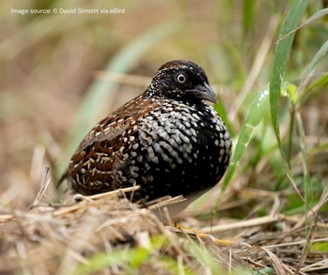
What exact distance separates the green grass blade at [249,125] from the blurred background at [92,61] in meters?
1.42

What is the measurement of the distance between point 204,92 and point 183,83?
0.44ft

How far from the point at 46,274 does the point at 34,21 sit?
206 inches

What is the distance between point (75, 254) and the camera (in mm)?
Result: 3205

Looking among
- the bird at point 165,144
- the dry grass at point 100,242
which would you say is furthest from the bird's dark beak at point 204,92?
the dry grass at point 100,242

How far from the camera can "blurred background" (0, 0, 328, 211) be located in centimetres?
605

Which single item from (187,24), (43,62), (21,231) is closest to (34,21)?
(43,62)

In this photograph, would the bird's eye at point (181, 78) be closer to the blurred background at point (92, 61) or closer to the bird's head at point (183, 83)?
the bird's head at point (183, 83)

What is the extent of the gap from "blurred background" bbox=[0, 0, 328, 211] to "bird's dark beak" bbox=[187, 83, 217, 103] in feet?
4.41

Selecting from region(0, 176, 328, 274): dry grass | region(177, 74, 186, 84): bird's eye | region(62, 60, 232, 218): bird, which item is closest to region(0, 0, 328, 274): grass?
region(0, 176, 328, 274): dry grass

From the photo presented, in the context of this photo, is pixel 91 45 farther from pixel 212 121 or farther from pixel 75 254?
pixel 75 254

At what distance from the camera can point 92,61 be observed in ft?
27.8

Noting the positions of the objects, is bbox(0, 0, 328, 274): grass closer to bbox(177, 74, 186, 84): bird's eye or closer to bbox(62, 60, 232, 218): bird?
bbox(62, 60, 232, 218): bird

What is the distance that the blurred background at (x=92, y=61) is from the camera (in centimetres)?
605

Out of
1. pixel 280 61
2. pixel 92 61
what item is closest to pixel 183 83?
pixel 280 61
